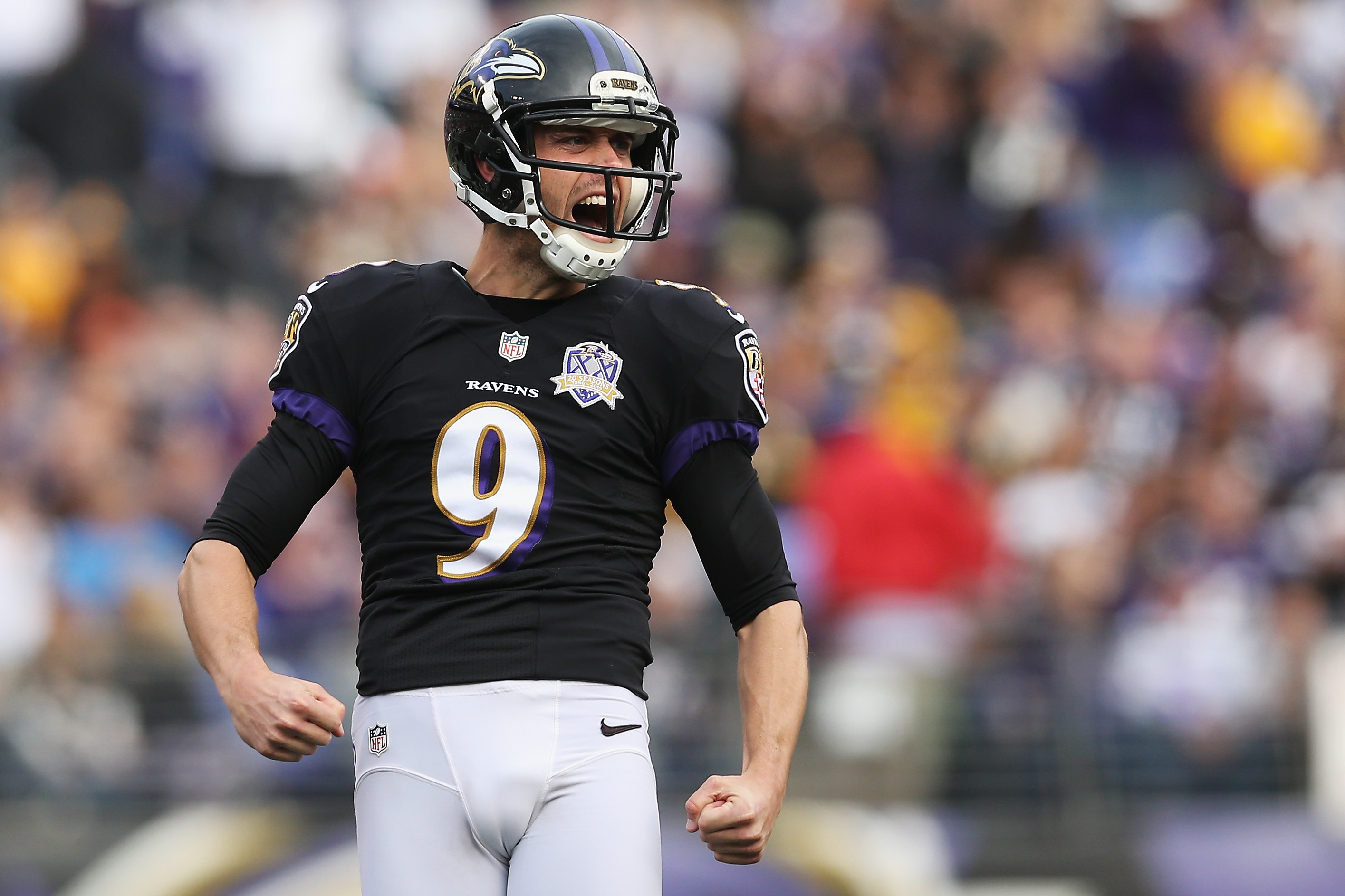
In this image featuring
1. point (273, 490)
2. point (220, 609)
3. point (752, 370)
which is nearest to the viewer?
point (220, 609)

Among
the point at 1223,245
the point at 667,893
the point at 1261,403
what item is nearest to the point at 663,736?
the point at 667,893

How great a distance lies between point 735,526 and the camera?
3.56 metres

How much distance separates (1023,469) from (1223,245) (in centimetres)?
233

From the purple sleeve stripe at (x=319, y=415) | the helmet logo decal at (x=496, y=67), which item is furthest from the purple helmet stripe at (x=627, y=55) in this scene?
the purple sleeve stripe at (x=319, y=415)

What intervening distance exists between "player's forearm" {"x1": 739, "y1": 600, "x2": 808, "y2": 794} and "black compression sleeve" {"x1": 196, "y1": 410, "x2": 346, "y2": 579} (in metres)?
0.92

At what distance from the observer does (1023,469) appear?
28.3ft

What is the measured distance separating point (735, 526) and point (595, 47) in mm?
1027

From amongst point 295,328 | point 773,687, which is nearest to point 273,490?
point 295,328

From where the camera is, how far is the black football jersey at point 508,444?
3391 millimetres

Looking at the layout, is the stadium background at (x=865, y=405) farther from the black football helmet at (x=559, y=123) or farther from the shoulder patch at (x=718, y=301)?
the black football helmet at (x=559, y=123)

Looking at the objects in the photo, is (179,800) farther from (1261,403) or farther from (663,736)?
(1261,403)

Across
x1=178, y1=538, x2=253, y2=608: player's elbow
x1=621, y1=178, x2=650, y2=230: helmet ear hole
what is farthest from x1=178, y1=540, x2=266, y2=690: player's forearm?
x1=621, y1=178, x2=650, y2=230: helmet ear hole

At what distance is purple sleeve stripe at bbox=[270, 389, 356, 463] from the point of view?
354cm

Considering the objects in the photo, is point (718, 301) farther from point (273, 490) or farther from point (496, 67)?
point (273, 490)
